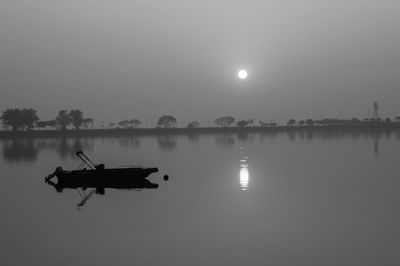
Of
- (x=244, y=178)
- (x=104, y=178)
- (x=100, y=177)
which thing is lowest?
(x=244, y=178)

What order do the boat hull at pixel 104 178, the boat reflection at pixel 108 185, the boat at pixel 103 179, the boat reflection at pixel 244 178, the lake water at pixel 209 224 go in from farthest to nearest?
the boat hull at pixel 104 178
the boat at pixel 103 179
the boat reflection at pixel 244 178
the boat reflection at pixel 108 185
the lake water at pixel 209 224

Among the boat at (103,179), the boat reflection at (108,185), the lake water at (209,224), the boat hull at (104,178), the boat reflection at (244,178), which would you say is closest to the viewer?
the lake water at (209,224)

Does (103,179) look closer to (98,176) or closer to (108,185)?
(98,176)

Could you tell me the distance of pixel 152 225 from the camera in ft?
108

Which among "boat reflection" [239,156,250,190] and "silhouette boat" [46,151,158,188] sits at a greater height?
"silhouette boat" [46,151,158,188]

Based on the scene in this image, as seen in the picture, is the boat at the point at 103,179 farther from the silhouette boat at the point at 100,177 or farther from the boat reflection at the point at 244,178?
the boat reflection at the point at 244,178

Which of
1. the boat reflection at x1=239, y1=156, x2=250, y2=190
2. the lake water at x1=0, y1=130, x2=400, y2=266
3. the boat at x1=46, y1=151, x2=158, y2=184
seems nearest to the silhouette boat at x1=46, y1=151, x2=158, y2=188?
the boat at x1=46, y1=151, x2=158, y2=184

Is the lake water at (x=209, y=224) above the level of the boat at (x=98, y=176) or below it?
below

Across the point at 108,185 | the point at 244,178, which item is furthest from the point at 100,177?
the point at 244,178

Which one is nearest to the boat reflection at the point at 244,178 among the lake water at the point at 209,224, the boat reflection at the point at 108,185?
the lake water at the point at 209,224

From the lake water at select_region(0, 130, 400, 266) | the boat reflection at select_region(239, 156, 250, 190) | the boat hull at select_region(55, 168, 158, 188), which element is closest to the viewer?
the lake water at select_region(0, 130, 400, 266)

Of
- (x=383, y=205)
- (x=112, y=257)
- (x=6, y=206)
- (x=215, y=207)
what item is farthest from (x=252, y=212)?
(x=6, y=206)

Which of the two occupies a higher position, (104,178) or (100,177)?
(100,177)

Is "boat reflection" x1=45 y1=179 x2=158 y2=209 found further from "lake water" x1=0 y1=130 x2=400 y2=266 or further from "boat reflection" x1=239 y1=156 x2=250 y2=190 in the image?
"boat reflection" x1=239 y1=156 x2=250 y2=190
